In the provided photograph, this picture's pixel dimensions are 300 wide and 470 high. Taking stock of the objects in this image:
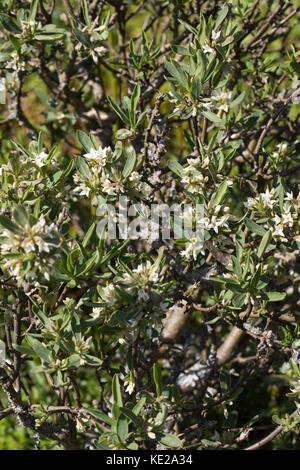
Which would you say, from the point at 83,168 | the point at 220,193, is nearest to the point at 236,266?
the point at 220,193

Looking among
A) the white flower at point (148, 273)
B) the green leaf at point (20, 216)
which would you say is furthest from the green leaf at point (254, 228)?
the green leaf at point (20, 216)

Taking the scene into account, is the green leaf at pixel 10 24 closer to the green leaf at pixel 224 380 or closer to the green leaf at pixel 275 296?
the green leaf at pixel 275 296

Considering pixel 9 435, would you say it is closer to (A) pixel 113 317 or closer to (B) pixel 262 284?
(A) pixel 113 317

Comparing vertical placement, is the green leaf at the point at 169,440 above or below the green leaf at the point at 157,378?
below

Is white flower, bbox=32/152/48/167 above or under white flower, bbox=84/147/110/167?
under

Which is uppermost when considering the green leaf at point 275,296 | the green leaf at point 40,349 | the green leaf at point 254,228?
the green leaf at point 254,228

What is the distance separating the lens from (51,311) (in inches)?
61.0

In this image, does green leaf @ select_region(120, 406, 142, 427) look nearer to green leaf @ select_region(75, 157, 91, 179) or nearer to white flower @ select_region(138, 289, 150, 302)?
white flower @ select_region(138, 289, 150, 302)

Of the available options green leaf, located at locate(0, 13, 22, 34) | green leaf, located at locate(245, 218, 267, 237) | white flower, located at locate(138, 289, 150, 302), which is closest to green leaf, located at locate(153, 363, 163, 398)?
white flower, located at locate(138, 289, 150, 302)

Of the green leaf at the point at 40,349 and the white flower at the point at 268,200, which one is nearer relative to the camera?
the green leaf at the point at 40,349

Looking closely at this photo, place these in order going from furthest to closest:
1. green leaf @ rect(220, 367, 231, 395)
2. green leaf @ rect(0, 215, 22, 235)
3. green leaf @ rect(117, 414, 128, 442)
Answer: green leaf @ rect(220, 367, 231, 395)
green leaf @ rect(117, 414, 128, 442)
green leaf @ rect(0, 215, 22, 235)

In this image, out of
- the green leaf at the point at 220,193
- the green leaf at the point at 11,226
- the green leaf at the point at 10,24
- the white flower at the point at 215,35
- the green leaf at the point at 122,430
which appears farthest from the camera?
the green leaf at the point at 10,24

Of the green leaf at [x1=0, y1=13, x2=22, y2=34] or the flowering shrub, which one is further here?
the green leaf at [x1=0, y1=13, x2=22, y2=34]

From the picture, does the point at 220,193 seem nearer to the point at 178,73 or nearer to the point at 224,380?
the point at 178,73
